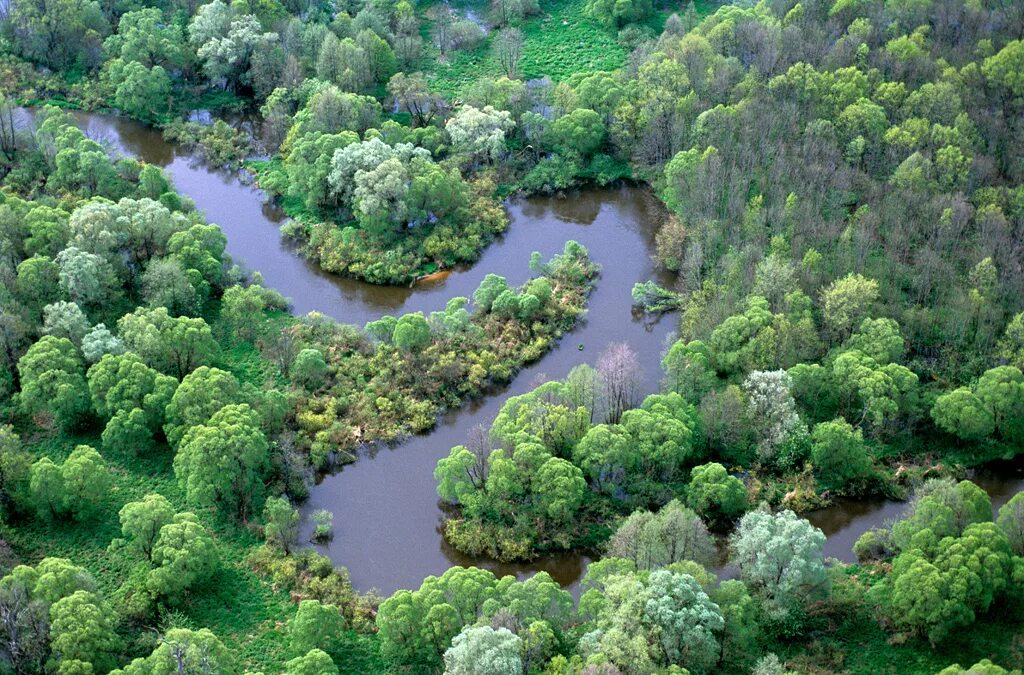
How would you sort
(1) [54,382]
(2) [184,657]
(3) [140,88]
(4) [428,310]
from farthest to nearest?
(3) [140,88] < (4) [428,310] < (1) [54,382] < (2) [184,657]

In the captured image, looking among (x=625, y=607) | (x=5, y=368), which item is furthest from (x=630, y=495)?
(x=5, y=368)

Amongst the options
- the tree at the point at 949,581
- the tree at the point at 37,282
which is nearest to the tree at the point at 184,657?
the tree at the point at 37,282

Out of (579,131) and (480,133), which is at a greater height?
(480,133)

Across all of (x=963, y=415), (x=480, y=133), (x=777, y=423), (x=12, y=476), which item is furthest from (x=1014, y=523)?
(x=12, y=476)

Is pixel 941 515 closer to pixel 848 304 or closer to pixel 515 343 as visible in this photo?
pixel 848 304

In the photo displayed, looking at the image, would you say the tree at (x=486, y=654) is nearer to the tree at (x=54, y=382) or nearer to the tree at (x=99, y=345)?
the tree at (x=54, y=382)

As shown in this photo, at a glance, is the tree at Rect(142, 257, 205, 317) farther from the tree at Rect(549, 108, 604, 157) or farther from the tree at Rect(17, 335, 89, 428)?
the tree at Rect(549, 108, 604, 157)

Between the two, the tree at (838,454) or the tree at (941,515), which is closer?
the tree at (941,515)
